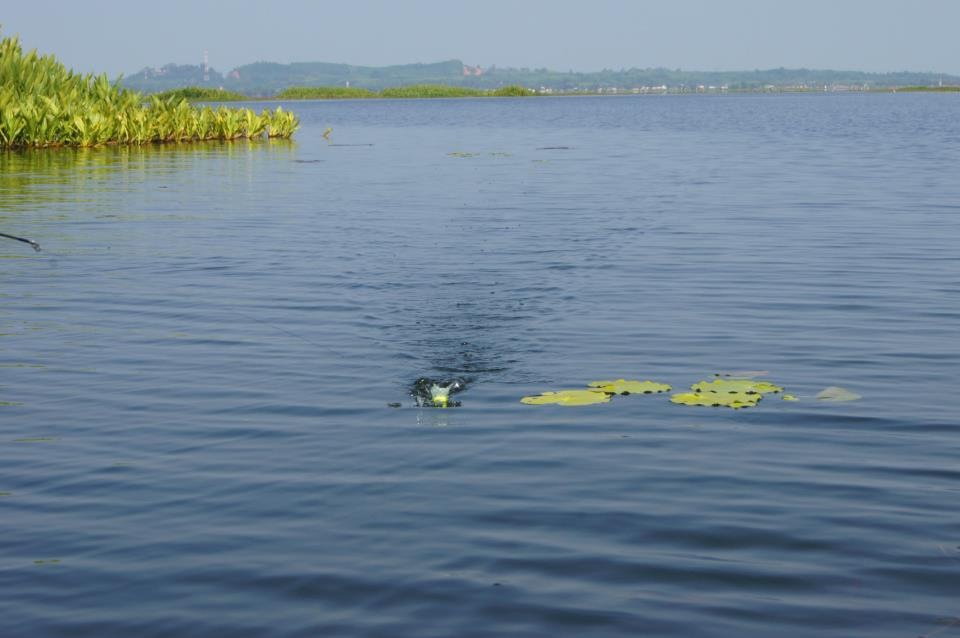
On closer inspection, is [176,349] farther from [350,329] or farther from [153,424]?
[153,424]

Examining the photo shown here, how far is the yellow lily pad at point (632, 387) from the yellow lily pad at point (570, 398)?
0.42ft

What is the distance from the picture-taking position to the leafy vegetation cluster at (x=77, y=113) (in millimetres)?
39156

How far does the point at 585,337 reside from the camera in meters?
11.9

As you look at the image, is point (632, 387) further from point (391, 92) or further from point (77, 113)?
point (391, 92)

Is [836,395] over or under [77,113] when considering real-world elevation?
under

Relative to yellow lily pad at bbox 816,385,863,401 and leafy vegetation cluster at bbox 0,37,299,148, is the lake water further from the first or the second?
leafy vegetation cluster at bbox 0,37,299,148

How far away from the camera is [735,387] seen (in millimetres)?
9617

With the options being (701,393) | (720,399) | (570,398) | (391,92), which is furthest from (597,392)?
(391,92)

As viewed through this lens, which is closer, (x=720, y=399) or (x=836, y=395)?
(x=720, y=399)

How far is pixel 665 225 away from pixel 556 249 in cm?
363

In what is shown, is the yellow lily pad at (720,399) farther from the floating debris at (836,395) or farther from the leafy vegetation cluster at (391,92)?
the leafy vegetation cluster at (391,92)

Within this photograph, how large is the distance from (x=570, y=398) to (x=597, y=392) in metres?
0.27

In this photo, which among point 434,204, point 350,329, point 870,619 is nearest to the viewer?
point 870,619

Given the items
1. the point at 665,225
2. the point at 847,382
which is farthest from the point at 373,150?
the point at 847,382
